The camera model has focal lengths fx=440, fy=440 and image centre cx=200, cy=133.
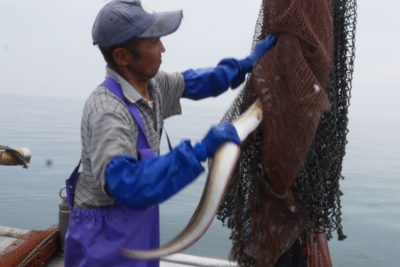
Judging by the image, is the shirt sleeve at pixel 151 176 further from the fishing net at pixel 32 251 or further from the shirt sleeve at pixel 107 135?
the fishing net at pixel 32 251

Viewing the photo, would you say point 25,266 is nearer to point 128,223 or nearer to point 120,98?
point 128,223

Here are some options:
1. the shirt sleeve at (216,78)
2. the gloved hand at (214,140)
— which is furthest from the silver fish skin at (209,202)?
the shirt sleeve at (216,78)

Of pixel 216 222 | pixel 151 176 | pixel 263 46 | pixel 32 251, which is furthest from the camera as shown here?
pixel 216 222

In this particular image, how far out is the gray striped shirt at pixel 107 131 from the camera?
1910mm

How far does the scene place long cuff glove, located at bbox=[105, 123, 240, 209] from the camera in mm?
1789

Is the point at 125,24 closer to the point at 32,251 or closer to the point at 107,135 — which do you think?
the point at 107,135

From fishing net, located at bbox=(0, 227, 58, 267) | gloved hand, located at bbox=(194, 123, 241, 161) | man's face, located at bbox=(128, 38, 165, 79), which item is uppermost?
man's face, located at bbox=(128, 38, 165, 79)

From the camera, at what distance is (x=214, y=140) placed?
6.06ft

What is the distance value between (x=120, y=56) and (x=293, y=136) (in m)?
0.93

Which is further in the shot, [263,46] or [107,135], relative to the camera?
[263,46]

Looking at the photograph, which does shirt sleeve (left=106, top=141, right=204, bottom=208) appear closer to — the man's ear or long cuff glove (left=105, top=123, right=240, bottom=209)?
long cuff glove (left=105, top=123, right=240, bottom=209)

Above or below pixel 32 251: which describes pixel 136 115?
above

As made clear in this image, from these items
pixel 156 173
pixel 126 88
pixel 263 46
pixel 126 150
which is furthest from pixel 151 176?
pixel 263 46

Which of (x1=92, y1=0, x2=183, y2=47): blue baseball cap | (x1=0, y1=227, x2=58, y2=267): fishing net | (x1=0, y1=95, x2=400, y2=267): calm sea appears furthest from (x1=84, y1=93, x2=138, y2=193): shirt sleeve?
(x1=0, y1=95, x2=400, y2=267): calm sea
